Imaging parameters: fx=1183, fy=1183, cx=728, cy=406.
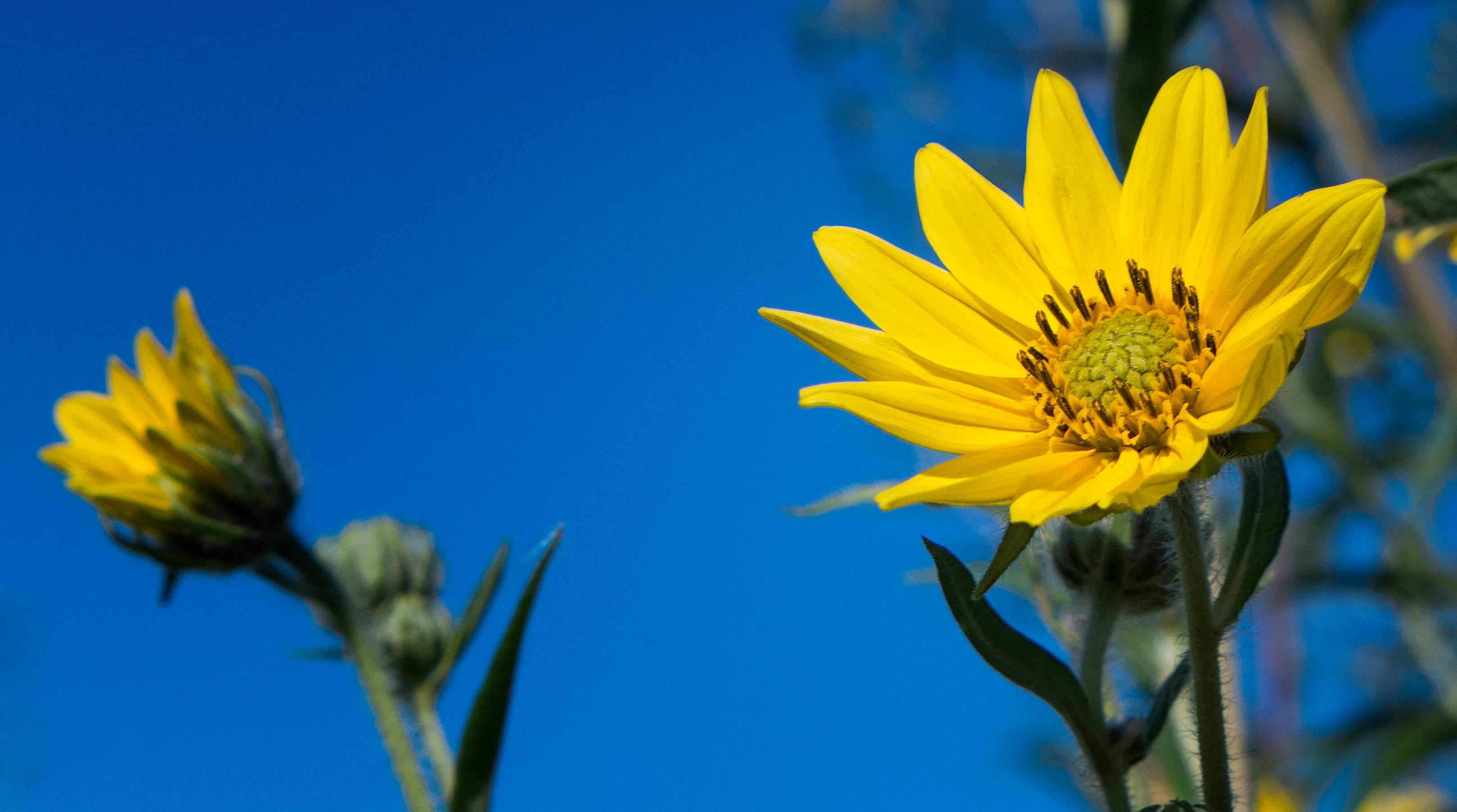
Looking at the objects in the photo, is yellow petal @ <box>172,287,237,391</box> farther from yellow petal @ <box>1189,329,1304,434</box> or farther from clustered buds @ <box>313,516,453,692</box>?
yellow petal @ <box>1189,329,1304,434</box>

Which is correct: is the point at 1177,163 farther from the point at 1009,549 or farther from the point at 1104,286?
the point at 1009,549

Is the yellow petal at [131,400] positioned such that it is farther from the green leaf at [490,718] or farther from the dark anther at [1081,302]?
the dark anther at [1081,302]

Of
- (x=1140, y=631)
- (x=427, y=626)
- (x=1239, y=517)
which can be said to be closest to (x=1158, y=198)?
(x=1239, y=517)

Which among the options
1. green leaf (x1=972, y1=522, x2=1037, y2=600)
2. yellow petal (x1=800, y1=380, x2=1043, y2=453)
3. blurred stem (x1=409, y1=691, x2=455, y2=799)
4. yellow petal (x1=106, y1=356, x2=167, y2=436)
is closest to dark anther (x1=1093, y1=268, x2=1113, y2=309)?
yellow petal (x1=800, y1=380, x2=1043, y2=453)

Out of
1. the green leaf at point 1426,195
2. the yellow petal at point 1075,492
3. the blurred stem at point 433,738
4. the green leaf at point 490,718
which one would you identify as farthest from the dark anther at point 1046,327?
the blurred stem at point 433,738

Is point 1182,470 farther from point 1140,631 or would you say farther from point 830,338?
point 1140,631

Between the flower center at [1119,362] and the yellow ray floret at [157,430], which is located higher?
the yellow ray floret at [157,430]
